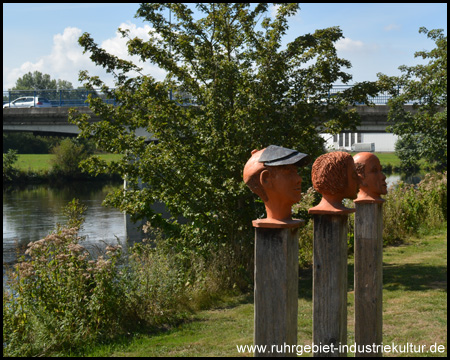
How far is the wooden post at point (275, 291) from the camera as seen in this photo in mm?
2758

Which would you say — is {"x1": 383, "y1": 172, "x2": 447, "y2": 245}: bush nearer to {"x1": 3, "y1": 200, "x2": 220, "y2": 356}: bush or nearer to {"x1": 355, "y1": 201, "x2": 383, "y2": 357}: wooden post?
{"x1": 3, "y1": 200, "x2": 220, "y2": 356}: bush

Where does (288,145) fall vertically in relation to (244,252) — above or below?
above

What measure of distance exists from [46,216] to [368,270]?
71.0 feet

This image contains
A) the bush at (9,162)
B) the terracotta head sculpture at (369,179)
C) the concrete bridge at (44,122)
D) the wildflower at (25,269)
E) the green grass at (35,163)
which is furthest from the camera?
the green grass at (35,163)

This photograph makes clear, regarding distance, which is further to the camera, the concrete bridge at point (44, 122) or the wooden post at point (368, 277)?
the concrete bridge at point (44, 122)

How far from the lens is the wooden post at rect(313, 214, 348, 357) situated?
319cm

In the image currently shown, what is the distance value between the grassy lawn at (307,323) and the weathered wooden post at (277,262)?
274 centimetres

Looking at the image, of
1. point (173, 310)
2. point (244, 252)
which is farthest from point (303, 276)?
point (173, 310)

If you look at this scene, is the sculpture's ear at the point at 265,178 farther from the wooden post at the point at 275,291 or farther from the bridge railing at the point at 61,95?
the bridge railing at the point at 61,95

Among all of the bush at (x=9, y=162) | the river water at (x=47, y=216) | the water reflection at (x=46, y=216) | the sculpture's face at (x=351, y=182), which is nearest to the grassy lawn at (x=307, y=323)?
the sculpture's face at (x=351, y=182)

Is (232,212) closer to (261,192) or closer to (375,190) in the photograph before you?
(375,190)

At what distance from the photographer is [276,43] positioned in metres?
9.21

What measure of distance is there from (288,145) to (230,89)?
1.36 metres

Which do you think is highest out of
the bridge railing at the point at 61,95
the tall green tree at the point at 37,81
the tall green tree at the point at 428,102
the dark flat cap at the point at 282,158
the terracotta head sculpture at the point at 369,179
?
the tall green tree at the point at 37,81
